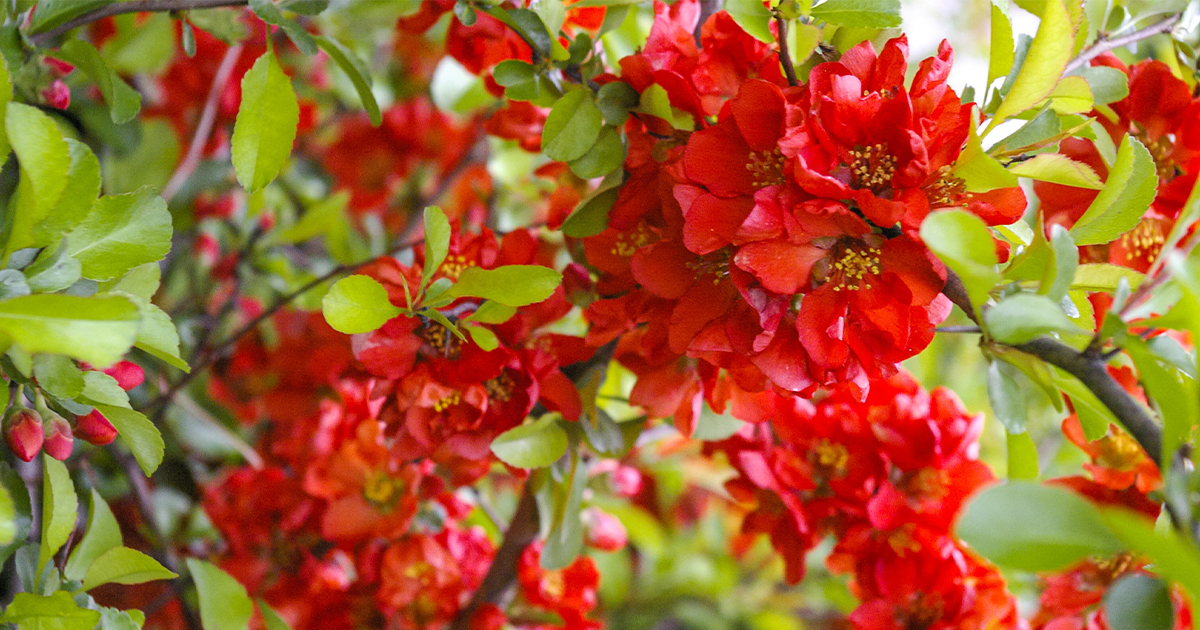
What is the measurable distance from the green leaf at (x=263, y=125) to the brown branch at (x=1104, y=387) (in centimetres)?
42

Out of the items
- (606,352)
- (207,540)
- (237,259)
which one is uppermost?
(606,352)

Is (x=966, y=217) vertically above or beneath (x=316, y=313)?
above

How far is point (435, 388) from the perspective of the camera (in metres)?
0.52

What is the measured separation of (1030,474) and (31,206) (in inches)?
22.9

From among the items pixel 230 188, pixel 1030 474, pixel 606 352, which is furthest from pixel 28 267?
pixel 230 188

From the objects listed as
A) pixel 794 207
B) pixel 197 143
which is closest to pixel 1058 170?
pixel 794 207

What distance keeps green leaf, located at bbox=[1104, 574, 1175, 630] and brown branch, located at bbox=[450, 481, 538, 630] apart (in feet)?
1.54

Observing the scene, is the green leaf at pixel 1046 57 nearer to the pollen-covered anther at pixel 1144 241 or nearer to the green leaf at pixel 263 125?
the pollen-covered anther at pixel 1144 241

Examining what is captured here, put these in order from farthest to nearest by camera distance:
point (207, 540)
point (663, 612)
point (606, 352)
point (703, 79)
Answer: point (663, 612) → point (207, 540) → point (606, 352) → point (703, 79)

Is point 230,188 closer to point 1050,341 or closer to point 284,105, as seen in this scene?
point 284,105

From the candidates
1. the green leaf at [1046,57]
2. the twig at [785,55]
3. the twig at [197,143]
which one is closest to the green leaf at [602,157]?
the twig at [785,55]

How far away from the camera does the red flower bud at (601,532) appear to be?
77 cm

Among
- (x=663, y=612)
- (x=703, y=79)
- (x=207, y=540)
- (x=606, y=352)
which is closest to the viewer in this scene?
(x=703, y=79)

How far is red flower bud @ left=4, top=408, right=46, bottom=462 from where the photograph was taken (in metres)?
0.42
